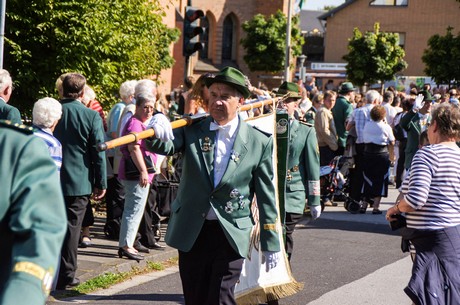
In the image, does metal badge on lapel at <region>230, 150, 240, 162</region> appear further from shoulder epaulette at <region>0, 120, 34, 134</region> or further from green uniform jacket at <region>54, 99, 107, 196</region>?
shoulder epaulette at <region>0, 120, 34, 134</region>

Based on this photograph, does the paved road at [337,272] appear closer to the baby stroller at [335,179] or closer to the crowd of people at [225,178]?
the crowd of people at [225,178]

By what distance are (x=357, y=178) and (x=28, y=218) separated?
491 inches

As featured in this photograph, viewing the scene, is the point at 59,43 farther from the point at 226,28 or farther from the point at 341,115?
the point at 226,28

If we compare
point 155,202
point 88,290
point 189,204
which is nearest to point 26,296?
point 189,204

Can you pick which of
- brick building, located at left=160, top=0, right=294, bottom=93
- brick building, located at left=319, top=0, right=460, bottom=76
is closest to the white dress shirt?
brick building, located at left=160, top=0, right=294, bottom=93

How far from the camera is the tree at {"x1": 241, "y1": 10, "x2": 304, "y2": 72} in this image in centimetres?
5575

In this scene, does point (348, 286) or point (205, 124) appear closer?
point (205, 124)

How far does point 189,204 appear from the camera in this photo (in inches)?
222

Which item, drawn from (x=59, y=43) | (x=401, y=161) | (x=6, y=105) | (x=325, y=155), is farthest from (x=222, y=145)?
(x=401, y=161)

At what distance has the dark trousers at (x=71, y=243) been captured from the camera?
779 centimetres

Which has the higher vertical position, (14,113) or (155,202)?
(14,113)

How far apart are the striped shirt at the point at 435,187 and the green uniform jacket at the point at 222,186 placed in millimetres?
934

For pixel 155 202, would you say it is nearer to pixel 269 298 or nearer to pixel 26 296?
pixel 269 298

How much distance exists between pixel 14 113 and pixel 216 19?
2201 inches
